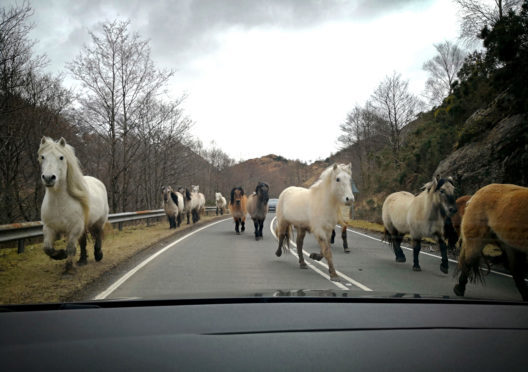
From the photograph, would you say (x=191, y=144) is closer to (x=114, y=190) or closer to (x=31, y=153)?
(x=114, y=190)

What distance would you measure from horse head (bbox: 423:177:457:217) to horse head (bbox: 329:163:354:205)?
1592 millimetres

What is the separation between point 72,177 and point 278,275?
3.69 meters

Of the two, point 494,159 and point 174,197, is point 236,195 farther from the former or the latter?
point 494,159

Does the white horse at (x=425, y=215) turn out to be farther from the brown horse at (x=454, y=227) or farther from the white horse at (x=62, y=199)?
the white horse at (x=62, y=199)

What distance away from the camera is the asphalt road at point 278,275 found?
14.2 feet

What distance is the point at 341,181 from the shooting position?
5832mm

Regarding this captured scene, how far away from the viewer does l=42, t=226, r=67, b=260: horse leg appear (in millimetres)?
4852

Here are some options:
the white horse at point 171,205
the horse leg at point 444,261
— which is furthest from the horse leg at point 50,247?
the white horse at point 171,205

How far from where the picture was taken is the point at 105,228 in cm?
696

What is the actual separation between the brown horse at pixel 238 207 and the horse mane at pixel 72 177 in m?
8.61

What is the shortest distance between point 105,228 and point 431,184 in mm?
6508

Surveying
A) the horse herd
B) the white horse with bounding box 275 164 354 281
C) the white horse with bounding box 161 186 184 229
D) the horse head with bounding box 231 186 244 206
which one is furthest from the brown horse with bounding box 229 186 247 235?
the white horse with bounding box 275 164 354 281

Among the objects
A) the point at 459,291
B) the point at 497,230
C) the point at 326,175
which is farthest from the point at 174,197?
the point at 497,230

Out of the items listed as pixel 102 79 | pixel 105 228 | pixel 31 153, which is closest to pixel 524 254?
pixel 105 228
